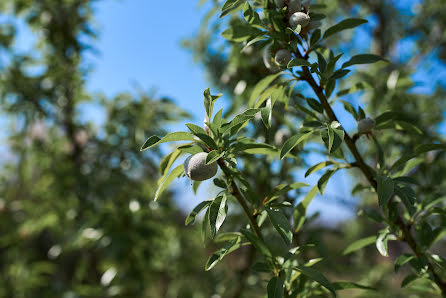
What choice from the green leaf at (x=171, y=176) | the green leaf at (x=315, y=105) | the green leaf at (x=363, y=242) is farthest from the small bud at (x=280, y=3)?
the green leaf at (x=363, y=242)

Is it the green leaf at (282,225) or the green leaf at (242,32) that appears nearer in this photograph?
the green leaf at (282,225)

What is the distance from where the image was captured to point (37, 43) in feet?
4.45

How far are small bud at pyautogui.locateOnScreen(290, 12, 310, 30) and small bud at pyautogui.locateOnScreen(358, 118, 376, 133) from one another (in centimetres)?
14

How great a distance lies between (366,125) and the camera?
41cm

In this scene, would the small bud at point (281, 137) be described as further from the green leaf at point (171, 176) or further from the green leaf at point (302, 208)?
the green leaf at point (171, 176)

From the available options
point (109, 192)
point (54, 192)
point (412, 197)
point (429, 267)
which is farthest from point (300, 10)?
point (54, 192)

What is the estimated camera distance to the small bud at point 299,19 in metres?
0.36

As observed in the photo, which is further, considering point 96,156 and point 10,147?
point 10,147

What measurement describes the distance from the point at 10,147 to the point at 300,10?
1.41 m

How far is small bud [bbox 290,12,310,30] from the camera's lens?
1.18 ft

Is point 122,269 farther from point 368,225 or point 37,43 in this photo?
point 368,225

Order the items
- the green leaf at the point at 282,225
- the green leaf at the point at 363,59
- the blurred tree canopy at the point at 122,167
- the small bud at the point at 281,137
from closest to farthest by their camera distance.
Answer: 1. the green leaf at the point at 282,225
2. the green leaf at the point at 363,59
3. the small bud at the point at 281,137
4. the blurred tree canopy at the point at 122,167

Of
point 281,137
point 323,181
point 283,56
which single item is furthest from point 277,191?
point 281,137

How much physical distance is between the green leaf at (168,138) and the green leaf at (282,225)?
0.38 feet
